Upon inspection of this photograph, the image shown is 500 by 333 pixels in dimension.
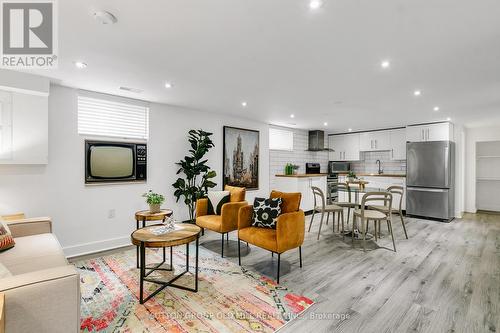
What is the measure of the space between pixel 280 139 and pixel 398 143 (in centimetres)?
315

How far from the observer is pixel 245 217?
10.5 feet

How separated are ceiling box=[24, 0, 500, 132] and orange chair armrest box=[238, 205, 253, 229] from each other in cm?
168

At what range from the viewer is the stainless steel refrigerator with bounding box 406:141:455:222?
559 cm

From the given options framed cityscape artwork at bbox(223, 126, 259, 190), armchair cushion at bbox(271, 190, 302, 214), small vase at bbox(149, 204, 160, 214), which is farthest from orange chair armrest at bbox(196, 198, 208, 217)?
armchair cushion at bbox(271, 190, 302, 214)

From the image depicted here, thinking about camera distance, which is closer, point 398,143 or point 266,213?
point 266,213

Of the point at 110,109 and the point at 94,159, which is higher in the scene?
the point at 110,109

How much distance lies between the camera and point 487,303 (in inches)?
90.0

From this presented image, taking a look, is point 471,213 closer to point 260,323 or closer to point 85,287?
point 260,323

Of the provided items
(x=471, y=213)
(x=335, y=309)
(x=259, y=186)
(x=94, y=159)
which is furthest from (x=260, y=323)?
(x=471, y=213)

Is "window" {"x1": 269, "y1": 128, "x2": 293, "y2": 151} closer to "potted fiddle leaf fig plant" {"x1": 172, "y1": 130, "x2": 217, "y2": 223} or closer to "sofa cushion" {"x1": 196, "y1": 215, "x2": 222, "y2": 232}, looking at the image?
"potted fiddle leaf fig plant" {"x1": 172, "y1": 130, "x2": 217, "y2": 223}

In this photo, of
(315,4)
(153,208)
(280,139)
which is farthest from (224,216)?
(280,139)

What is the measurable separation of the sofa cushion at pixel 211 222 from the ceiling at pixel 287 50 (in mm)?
1889

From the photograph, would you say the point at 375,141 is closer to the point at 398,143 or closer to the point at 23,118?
the point at 398,143

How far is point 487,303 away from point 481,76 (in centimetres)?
249
